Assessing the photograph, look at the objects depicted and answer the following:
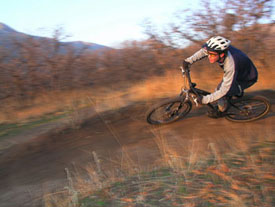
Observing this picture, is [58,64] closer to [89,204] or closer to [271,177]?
[89,204]

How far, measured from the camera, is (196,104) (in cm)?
487

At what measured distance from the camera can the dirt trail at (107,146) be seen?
3.97m

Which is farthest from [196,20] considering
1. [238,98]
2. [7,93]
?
[7,93]

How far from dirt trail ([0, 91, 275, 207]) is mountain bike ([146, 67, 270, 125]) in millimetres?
187

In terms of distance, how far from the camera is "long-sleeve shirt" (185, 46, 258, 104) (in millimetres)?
4281

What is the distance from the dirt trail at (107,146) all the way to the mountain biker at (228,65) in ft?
2.95

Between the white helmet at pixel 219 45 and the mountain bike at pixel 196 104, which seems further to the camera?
the mountain bike at pixel 196 104

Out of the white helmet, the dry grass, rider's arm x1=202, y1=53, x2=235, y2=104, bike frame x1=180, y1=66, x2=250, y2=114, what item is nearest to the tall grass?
rider's arm x1=202, y1=53, x2=235, y2=104

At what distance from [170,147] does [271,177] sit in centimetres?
193

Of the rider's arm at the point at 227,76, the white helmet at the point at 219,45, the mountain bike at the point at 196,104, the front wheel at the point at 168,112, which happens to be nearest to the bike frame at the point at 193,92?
the mountain bike at the point at 196,104

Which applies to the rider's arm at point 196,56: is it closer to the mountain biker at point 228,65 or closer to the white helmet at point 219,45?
the mountain biker at point 228,65

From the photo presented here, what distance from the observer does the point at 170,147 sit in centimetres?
459

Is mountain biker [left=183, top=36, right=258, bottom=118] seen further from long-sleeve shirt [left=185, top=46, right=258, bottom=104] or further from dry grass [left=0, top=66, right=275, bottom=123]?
dry grass [left=0, top=66, right=275, bottom=123]

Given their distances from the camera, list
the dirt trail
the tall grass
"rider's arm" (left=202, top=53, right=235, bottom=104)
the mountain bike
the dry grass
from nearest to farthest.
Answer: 1. the tall grass
2. the dirt trail
3. "rider's arm" (left=202, top=53, right=235, bottom=104)
4. the mountain bike
5. the dry grass
